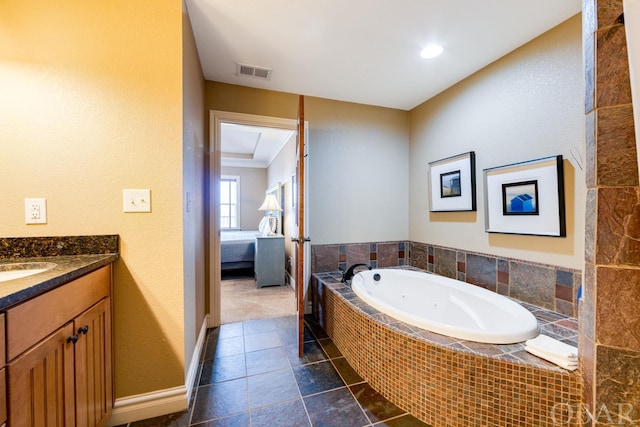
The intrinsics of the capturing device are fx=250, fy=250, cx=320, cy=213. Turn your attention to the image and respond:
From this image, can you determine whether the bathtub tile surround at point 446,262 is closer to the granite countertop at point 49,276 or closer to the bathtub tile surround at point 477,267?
the bathtub tile surround at point 477,267

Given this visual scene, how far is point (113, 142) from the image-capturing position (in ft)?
4.32

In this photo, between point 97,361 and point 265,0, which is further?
point 265,0

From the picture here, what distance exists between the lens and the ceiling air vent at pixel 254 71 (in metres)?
2.19

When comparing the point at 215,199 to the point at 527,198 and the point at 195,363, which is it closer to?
the point at 195,363

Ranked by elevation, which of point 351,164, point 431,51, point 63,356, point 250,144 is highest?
point 250,144

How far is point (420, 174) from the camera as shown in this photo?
2.90 metres

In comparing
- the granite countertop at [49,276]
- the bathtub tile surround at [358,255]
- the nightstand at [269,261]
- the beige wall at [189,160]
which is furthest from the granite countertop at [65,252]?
the nightstand at [269,261]

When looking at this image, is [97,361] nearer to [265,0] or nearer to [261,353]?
[261,353]

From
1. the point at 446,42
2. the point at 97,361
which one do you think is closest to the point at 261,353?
the point at 97,361

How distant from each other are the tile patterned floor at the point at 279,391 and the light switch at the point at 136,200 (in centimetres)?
115

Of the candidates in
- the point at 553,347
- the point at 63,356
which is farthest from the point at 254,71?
the point at 553,347

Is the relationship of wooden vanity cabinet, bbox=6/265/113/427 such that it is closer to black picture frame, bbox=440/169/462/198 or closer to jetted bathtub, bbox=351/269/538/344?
jetted bathtub, bbox=351/269/538/344

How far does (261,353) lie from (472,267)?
Answer: 1974 millimetres

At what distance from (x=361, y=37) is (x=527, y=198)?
1.69 meters
